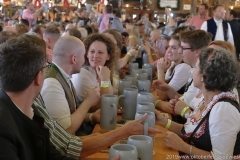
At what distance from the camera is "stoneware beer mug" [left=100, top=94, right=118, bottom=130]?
71.9 inches

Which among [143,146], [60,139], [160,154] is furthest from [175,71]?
[143,146]

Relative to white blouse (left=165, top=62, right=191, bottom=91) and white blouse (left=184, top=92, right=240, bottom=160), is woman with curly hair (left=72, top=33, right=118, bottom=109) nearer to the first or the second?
white blouse (left=165, top=62, right=191, bottom=91)

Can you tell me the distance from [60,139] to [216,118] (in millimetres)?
716

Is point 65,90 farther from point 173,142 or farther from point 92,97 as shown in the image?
point 173,142

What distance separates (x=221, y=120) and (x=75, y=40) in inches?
38.0

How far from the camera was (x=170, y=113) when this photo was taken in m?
2.35

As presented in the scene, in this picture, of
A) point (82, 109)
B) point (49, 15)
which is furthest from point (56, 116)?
point (49, 15)

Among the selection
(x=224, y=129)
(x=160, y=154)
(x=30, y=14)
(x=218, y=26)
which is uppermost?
(x=30, y=14)

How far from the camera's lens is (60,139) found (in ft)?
4.94

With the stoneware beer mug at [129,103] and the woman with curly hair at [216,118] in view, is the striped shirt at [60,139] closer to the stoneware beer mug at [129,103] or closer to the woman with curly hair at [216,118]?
the woman with curly hair at [216,118]

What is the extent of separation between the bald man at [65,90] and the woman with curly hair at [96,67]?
A: 1.22 ft

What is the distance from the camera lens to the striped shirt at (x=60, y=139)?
57.8 inches

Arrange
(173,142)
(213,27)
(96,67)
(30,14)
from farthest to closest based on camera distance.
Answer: (30,14) < (213,27) < (96,67) < (173,142)

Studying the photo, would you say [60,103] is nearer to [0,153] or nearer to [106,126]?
[106,126]
